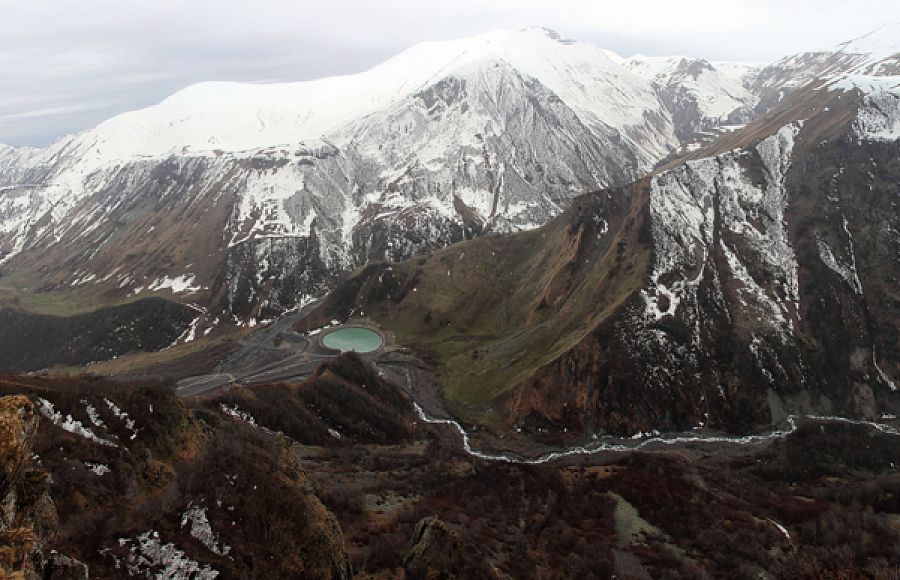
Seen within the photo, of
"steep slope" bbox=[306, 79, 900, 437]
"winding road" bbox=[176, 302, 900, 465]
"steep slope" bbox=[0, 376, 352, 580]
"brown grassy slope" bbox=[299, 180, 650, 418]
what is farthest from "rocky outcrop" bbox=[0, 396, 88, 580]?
"brown grassy slope" bbox=[299, 180, 650, 418]

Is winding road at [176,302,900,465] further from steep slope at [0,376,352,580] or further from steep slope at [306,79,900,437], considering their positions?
steep slope at [0,376,352,580]

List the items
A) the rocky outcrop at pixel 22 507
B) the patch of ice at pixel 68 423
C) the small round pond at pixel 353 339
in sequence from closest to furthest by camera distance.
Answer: the rocky outcrop at pixel 22 507 → the patch of ice at pixel 68 423 → the small round pond at pixel 353 339

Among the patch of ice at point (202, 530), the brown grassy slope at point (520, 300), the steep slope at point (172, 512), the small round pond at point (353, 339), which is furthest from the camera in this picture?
the small round pond at point (353, 339)

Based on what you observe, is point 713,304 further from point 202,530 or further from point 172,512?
point 172,512

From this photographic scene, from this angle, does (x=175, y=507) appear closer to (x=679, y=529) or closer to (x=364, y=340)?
(x=679, y=529)

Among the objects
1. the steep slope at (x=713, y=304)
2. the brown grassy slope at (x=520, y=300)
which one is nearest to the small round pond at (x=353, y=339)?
the brown grassy slope at (x=520, y=300)

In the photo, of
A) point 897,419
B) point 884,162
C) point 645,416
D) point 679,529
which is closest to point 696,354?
point 645,416

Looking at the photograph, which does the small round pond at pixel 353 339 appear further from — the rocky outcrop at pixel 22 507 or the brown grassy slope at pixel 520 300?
the rocky outcrop at pixel 22 507

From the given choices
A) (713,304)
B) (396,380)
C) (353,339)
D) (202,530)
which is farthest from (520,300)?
(202,530)
